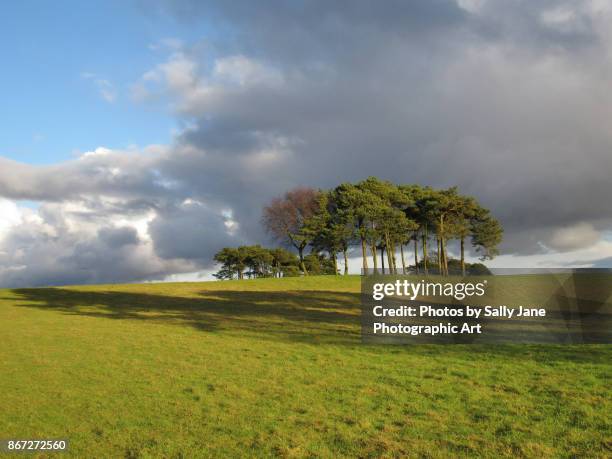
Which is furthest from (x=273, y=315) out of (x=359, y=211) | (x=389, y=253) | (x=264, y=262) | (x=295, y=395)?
(x=264, y=262)

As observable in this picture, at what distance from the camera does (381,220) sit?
73.2 m

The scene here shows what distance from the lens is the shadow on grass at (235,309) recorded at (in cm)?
2789

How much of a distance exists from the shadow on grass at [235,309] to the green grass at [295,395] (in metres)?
0.77

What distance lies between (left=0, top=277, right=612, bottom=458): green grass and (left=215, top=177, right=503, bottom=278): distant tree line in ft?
154

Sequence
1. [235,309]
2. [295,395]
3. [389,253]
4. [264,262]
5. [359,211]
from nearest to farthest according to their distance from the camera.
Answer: [295,395] < [235,309] < [359,211] < [389,253] < [264,262]

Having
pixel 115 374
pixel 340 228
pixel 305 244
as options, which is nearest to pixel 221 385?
pixel 115 374

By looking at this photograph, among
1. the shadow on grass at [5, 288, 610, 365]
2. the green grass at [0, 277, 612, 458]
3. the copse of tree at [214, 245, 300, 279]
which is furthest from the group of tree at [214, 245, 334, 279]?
the green grass at [0, 277, 612, 458]

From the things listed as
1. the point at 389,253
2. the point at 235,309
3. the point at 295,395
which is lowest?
the point at 295,395

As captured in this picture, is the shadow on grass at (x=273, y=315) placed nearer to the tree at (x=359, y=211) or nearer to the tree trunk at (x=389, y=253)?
the tree at (x=359, y=211)

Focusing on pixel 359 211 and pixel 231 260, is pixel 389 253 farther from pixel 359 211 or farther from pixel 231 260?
pixel 231 260

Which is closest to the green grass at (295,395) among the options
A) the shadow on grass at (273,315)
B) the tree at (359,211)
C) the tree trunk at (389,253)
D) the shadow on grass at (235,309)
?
the shadow on grass at (273,315)

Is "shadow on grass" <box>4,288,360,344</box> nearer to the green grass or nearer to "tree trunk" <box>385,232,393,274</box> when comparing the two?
the green grass

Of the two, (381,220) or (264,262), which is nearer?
(381,220)

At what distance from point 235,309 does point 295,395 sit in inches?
1026
